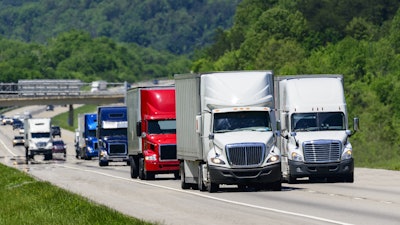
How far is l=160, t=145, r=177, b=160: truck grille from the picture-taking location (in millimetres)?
49281

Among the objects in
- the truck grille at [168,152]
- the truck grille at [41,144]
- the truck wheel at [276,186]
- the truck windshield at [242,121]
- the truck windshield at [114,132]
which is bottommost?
the truck wheel at [276,186]

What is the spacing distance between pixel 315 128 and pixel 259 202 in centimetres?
1049

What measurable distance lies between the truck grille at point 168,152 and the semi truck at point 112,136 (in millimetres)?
26443

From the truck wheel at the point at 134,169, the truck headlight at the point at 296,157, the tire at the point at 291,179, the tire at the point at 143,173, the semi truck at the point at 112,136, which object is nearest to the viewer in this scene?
the truck headlight at the point at 296,157

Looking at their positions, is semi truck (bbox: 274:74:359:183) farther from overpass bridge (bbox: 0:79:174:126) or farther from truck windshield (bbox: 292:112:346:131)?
overpass bridge (bbox: 0:79:174:126)

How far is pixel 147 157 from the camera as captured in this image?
49.8m

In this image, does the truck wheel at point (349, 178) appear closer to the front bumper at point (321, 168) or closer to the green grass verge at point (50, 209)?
the front bumper at point (321, 168)

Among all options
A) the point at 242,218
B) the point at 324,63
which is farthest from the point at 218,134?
the point at 324,63

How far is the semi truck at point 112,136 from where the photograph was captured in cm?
7588

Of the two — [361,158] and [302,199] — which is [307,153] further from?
[361,158]

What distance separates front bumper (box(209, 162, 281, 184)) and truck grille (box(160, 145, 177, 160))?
11380 millimetres

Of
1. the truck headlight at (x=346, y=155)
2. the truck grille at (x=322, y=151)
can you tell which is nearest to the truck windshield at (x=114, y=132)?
the truck grille at (x=322, y=151)

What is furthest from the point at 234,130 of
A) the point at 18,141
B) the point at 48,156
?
the point at 18,141

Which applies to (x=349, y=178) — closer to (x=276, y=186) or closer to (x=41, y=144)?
(x=276, y=186)
